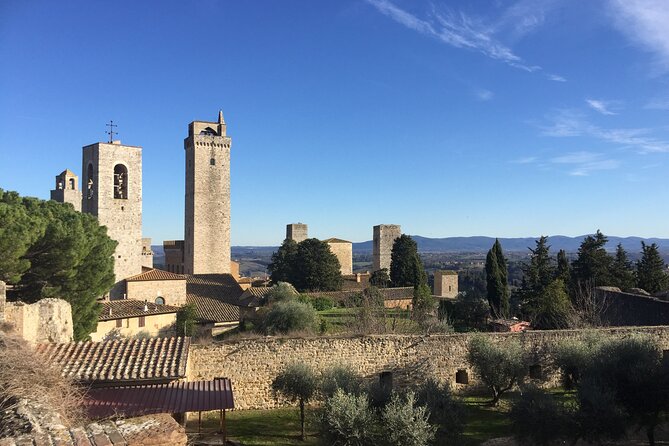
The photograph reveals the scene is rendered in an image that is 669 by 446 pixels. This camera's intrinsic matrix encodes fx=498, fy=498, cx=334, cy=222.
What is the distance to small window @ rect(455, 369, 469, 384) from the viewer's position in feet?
50.8

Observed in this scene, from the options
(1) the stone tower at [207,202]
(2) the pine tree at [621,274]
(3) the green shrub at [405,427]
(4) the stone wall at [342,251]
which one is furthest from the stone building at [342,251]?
(3) the green shrub at [405,427]

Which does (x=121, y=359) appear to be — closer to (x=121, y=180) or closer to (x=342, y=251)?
(x=121, y=180)

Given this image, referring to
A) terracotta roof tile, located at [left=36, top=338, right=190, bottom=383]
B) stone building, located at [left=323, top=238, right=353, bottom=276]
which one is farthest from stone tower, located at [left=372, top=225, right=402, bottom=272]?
terracotta roof tile, located at [left=36, top=338, right=190, bottom=383]

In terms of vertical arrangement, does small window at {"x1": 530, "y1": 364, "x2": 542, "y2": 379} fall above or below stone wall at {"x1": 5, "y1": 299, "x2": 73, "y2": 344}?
below

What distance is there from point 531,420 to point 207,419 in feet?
26.6

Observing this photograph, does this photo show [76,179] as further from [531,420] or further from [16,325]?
[531,420]

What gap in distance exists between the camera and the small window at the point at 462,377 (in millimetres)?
15469

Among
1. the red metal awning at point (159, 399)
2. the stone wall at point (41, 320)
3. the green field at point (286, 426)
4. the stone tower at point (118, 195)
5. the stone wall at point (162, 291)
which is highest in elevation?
the stone tower at point (118, 195)

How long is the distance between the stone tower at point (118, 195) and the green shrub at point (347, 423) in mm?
27410

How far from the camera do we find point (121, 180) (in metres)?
35.2

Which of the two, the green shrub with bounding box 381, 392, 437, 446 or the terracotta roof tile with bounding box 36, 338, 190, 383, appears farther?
the terracotta roof tile with bounding box 36, 338, 190, 383

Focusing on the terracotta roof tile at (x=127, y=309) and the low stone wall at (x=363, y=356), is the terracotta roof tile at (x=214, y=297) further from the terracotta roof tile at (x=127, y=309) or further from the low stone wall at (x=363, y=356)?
the low stone wall at (x=363, y=356)

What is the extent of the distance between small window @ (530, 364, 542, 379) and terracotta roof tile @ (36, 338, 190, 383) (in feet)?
34.5

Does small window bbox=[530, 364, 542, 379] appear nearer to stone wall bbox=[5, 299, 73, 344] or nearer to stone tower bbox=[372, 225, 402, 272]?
stone wall bbox=[5, 299, 73, 344]
